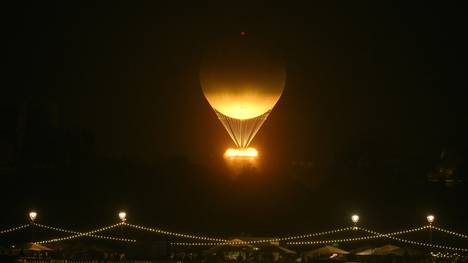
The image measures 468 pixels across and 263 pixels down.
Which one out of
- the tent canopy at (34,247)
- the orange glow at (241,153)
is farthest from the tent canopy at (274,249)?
the orange glow at (241,153)

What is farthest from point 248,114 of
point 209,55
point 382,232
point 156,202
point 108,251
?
point 108,251

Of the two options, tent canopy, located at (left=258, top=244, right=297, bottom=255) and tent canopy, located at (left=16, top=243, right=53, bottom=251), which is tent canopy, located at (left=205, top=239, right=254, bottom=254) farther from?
tent canopy, located at (left=16, top=243, right=53, bottom=251)

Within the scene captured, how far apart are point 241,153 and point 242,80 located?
7.51 meters

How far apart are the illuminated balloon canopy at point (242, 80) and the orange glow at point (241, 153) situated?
13.5 feet

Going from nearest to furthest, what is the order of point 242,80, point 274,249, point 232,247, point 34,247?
point 34,247, point 274,249, point 232,247, point 242,80

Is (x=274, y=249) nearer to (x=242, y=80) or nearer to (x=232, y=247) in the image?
(x=232, y=247)

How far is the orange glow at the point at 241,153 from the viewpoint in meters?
79.6

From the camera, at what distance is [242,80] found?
243 feet

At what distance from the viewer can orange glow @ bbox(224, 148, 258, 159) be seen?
79625 mm

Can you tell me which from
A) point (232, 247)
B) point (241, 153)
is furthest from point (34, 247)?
point (241, 153)

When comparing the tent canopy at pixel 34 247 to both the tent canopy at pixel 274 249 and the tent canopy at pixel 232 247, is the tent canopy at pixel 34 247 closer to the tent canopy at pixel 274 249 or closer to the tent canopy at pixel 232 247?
the tent canopy at pixel 232 247

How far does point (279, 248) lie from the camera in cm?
5353

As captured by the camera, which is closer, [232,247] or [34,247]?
[34,247]

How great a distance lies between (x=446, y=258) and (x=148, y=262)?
44.5 ft
